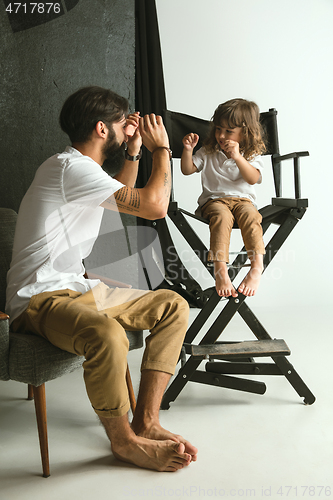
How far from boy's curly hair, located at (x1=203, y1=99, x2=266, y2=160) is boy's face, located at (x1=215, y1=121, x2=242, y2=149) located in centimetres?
2

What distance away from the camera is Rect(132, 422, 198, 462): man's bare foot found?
1334 millimetres

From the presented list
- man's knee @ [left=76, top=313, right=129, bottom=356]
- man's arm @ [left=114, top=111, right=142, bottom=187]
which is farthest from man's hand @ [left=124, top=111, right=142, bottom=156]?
man's knee @ [left=76, top=313, right=129, bottom=356]

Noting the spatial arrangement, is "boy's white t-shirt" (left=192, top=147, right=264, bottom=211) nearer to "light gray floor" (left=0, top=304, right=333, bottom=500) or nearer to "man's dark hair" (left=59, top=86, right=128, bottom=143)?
"man's dark hair" (left=59, top=86, right=128, bottom=143)

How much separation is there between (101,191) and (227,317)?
0.78 metres

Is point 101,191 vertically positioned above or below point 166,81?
below

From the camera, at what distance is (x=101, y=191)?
1.38m

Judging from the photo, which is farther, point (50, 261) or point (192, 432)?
point (192, 432)

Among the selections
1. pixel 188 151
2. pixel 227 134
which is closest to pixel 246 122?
pixel 227 134

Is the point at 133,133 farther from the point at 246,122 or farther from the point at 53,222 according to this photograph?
the point at 246,122

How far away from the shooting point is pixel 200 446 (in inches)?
57.8

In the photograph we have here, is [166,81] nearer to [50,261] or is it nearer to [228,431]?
[50,261]

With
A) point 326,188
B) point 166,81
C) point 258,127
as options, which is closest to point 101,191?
Answer: point 258,127

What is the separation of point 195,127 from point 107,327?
1.42 metres

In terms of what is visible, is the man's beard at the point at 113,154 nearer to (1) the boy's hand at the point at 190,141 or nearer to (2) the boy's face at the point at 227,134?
(1) the boy's hand at the point at 190,141
